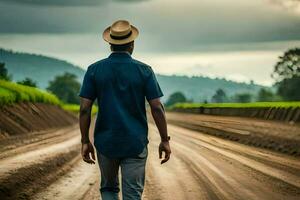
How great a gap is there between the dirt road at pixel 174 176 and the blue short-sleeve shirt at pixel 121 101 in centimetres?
390

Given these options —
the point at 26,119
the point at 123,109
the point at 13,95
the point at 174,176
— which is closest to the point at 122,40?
the point at 123,109

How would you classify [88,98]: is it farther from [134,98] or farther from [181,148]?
[181,148]

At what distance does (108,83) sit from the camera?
6438mm

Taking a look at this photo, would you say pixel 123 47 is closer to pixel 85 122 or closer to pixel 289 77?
pixel 85 122

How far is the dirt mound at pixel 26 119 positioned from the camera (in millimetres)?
29569

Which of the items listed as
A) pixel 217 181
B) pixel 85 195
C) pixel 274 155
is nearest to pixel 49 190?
pixel 85 195

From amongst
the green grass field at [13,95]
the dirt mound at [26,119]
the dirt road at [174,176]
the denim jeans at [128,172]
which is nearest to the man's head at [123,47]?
the denim jeans at [128,172]

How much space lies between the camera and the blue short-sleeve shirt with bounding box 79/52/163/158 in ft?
20.9

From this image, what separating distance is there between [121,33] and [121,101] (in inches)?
27.2

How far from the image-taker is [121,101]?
6406 millimetres

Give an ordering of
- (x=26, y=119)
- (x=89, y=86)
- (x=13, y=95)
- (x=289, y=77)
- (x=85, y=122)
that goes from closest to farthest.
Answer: (x=89, y=86) < (x=85, y=122) < (x=26, y=119) < (x=13, y=95) < (x=289, y=77)

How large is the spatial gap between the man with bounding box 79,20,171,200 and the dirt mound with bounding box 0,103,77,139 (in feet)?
66.3

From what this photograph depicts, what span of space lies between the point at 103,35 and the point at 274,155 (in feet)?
44.1

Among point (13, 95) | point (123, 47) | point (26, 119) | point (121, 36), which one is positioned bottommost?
point (26, 119)
